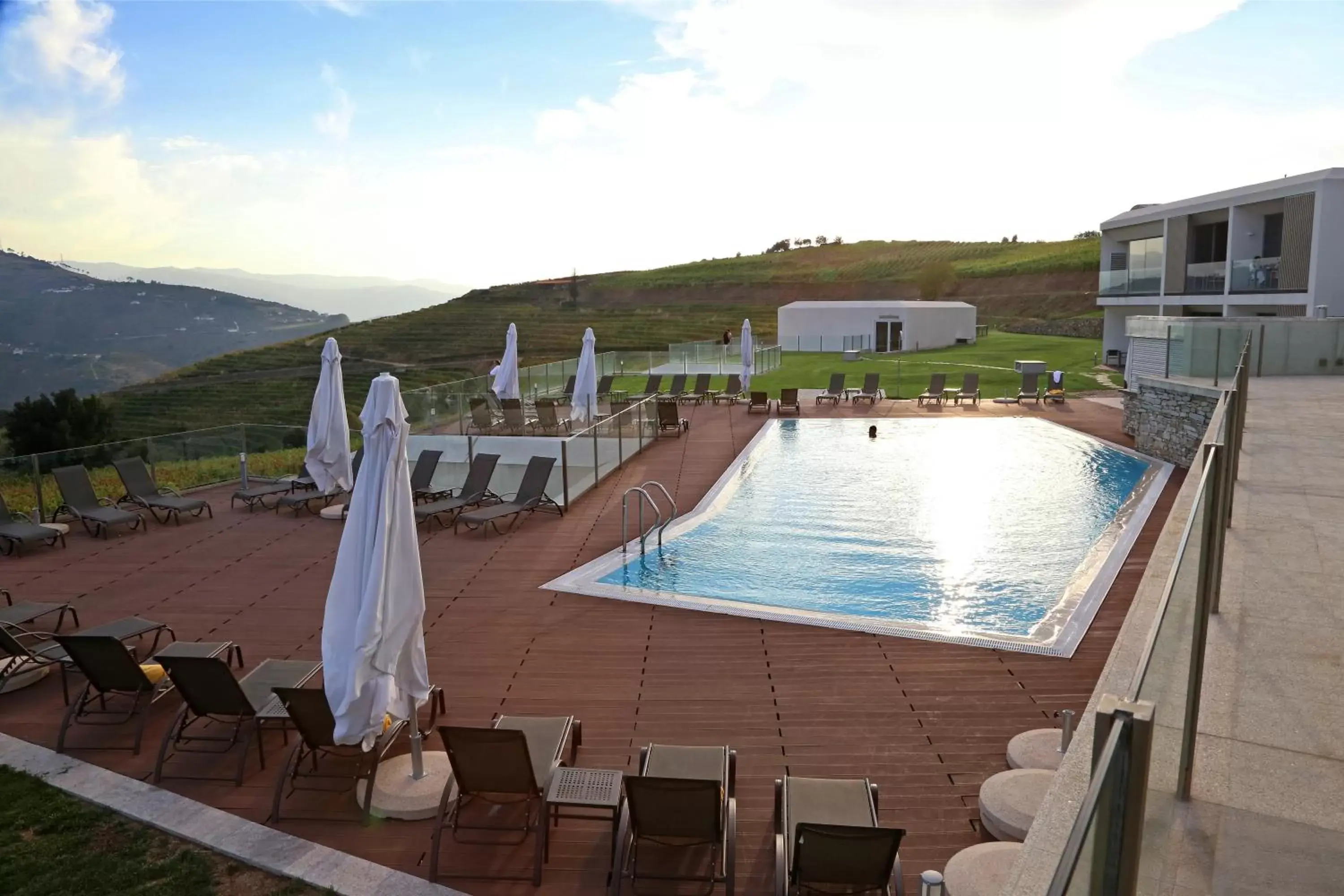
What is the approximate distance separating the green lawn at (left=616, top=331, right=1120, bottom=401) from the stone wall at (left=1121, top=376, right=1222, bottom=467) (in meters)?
9.26

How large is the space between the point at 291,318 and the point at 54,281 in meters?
34.9

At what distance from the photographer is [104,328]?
11462cm

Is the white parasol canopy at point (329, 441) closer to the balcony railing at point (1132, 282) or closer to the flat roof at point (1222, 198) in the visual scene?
the flat roof at point (1222, 198)

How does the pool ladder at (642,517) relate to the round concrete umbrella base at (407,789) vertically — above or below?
above

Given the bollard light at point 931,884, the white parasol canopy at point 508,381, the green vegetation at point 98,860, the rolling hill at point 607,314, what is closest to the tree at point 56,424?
the rolling hill at point 607,314

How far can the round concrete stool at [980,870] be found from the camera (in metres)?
4.01

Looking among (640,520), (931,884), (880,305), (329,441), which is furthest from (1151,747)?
(880,305)

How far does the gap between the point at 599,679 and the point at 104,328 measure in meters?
131

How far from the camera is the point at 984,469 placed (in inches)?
624

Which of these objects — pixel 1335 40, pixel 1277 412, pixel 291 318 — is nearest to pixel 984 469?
pixel 1277 412

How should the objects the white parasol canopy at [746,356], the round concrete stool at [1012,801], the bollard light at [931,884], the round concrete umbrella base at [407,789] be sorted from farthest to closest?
the white parasol canopy at [746,356], the round concrete umbrella base at [407,789], the round concrete stool at [1012,801], the bollard light at [931,884]

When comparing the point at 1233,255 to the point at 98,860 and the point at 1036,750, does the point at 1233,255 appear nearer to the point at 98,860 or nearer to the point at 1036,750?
the point at 1036,750

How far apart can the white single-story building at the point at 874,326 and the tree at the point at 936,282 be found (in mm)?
33920

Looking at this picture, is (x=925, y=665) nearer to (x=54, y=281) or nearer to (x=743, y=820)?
(x=743, y=820)
